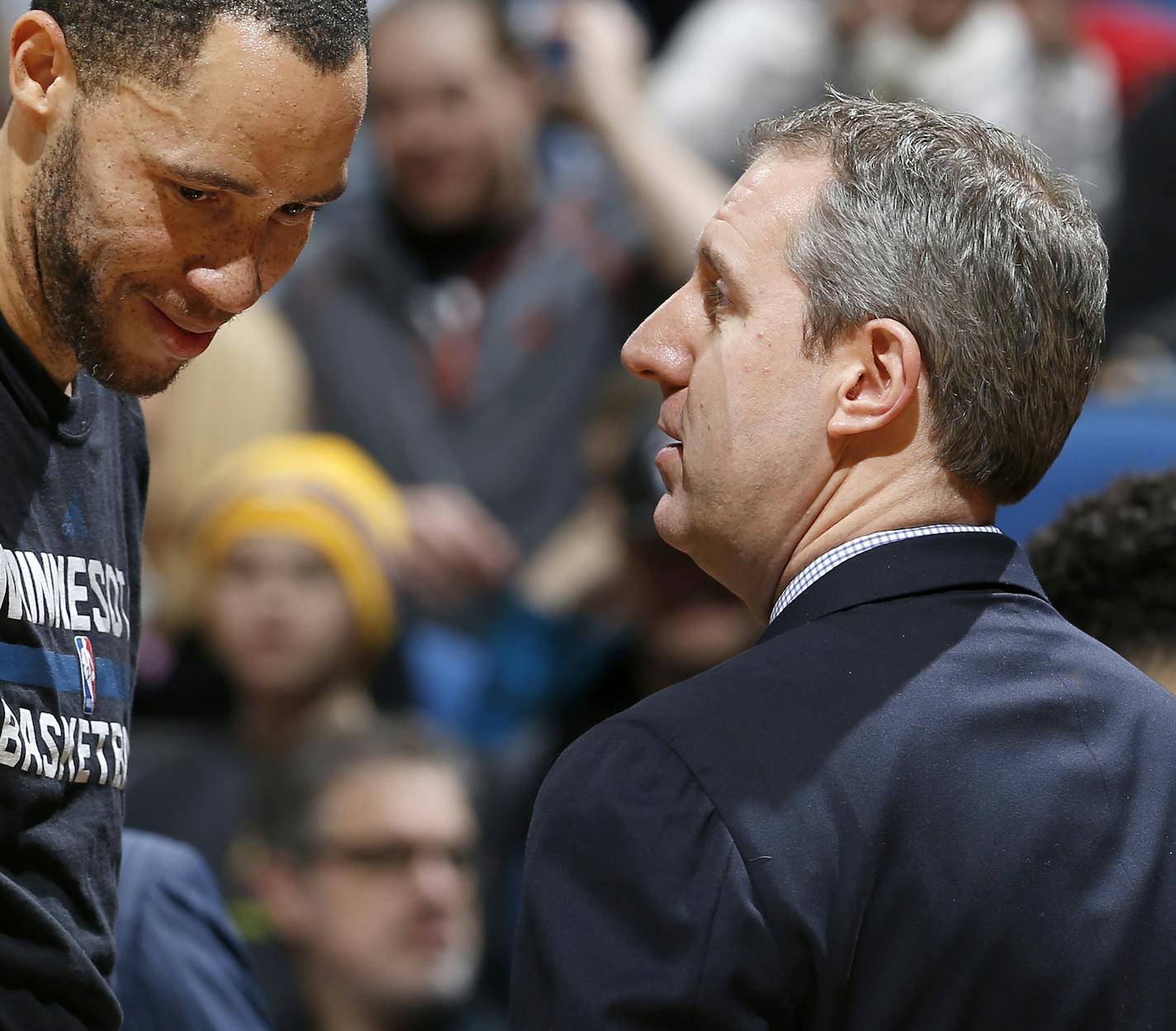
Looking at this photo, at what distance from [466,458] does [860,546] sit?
3.02 metres

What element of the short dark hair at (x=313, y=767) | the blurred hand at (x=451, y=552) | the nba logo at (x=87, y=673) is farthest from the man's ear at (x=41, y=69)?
the blurred hand at (x=451, y=552)

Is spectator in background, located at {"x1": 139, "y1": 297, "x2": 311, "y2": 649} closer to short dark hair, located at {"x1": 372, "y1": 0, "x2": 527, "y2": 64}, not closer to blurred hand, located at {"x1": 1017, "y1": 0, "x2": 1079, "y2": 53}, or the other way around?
short dark hair, located at {"x1": 372, "y1": 0, "x2": 527, "y2": 64}

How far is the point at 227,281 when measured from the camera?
5.96 feet

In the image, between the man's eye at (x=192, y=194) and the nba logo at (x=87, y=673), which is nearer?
the man's eye at (x=192, y=194)

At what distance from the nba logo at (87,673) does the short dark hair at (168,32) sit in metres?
0.60

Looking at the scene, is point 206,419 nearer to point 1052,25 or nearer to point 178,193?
point 1052,25

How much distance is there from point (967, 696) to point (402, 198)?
3477 mm

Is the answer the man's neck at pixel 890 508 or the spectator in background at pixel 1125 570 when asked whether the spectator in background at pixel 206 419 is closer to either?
the spectator in background at pixel 1125 570

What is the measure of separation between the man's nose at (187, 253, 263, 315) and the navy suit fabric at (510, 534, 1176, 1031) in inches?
22.9

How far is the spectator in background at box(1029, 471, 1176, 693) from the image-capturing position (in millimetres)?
2326

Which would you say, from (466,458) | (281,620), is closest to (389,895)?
(281,620)

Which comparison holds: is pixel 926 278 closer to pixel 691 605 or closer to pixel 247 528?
pixel 691 605

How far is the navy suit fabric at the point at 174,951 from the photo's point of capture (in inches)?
96.9

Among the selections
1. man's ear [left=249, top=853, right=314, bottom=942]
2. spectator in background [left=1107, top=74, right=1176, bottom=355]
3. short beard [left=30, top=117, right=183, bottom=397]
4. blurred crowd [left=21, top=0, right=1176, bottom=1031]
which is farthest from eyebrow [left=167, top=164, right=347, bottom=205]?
spectator in background [left=1107, top=74, right=1176, bottom=355]
